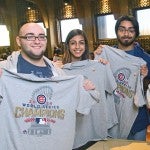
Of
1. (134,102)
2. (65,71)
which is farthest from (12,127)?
(134,102)

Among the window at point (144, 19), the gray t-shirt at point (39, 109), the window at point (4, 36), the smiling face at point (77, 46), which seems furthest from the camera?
the window at point (4, 36)

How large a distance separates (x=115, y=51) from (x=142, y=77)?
15.4 inches

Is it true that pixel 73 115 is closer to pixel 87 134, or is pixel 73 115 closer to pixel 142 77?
pixel 87 134

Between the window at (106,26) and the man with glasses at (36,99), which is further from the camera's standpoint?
the window at (106,26)

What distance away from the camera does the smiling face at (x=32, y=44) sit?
269 centimetres

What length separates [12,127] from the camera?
8.38 ft

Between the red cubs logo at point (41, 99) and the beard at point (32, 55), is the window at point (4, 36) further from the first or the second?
the red cubs logo at point (41, 99)

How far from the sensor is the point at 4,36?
13.3 m

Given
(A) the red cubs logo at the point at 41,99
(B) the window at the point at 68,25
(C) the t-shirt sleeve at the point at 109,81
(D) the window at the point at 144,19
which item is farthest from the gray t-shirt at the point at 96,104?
(B) the window at the point at 68,25

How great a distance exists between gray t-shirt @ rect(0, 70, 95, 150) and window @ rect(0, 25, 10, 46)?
10.9 metres

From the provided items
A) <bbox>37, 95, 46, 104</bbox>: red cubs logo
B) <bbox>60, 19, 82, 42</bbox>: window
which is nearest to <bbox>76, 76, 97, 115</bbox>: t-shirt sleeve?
<bbox>37, 95, 46, 104</bbox>: red cubs logo

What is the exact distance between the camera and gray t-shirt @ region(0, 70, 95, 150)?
256 cm

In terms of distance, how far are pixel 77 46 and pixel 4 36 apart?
10697 millimetres

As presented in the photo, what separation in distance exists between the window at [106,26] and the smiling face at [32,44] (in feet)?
29.5
